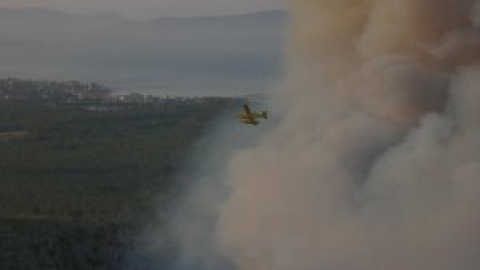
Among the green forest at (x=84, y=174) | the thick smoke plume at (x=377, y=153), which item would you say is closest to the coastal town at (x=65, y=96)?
the green forest at (x=84, y=174)

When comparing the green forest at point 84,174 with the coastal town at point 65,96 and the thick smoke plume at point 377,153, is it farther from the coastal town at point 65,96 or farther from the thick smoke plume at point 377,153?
the thick smoke plume at point 377,153

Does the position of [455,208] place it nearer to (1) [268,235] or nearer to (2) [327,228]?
(2) [327,228]

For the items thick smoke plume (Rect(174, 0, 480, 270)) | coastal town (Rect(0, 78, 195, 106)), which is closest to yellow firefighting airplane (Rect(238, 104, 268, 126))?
thick smoke plume (Rect(174, 0, 480, 270))

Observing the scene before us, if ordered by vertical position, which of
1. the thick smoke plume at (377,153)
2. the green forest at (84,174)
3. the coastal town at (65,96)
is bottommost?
the green forest at (84,174)

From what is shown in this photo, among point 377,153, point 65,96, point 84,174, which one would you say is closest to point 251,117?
point 377,153

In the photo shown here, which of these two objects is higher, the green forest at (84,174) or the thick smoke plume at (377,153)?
the thick smoke plume at (377,153)

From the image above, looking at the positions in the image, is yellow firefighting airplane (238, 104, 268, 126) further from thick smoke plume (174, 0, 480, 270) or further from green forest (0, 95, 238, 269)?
green forest (0, 95, 238, 269)

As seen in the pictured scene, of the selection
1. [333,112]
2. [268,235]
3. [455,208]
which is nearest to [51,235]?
[268,235]
